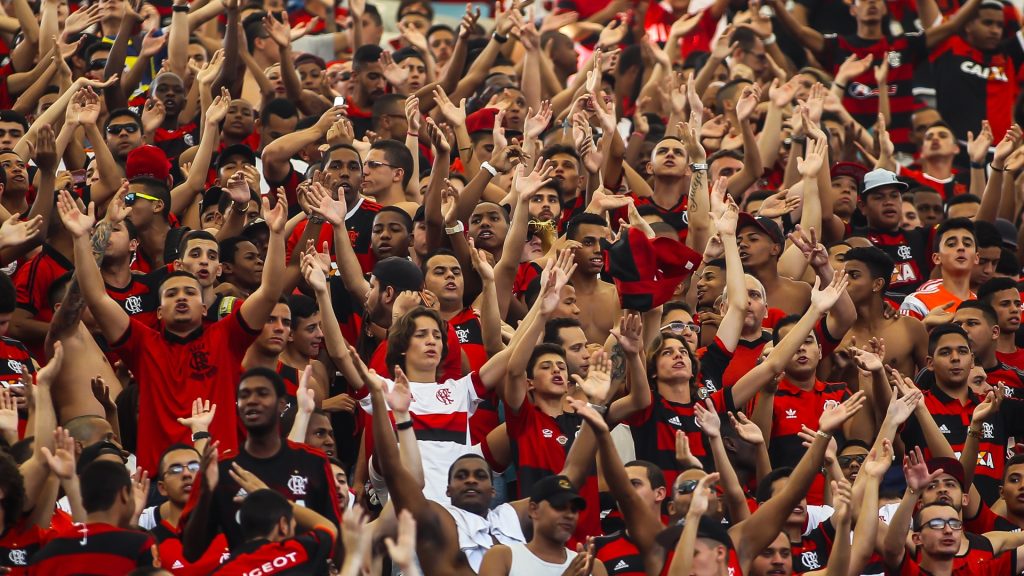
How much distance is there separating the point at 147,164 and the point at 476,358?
2.73m

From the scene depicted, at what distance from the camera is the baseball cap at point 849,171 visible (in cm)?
→ 1350

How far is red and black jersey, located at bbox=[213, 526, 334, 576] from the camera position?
25.3ft

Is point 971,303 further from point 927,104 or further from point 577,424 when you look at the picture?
point 927,104

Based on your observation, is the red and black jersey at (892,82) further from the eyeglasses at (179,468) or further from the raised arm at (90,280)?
the eyeglasses at (179,468)

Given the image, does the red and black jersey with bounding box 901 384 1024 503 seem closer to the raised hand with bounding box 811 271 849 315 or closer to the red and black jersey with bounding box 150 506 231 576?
the raised hand with bounding box 811 271 849 315

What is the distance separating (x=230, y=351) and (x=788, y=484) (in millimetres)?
2855

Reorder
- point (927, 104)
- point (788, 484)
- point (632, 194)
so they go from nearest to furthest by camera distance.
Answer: point (788, 484) < point (632, 194) < point (927, 104)

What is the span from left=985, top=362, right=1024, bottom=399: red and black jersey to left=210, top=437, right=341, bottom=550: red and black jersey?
474cm

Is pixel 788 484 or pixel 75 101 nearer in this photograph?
pixel 788 484

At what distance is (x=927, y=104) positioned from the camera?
55.1 feet

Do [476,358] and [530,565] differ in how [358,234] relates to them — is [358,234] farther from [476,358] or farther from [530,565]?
[530,565]

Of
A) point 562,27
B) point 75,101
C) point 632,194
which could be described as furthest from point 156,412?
point 562,27

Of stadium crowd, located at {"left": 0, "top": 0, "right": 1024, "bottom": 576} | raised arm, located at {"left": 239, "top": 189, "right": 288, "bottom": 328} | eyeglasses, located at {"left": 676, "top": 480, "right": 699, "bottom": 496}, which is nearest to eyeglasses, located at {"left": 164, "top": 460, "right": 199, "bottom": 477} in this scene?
stadium crowd, located at {"left": 0, "top": 0, "right": 1024, "bottom": 576}

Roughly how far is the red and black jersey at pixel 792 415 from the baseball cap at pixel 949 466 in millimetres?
610
